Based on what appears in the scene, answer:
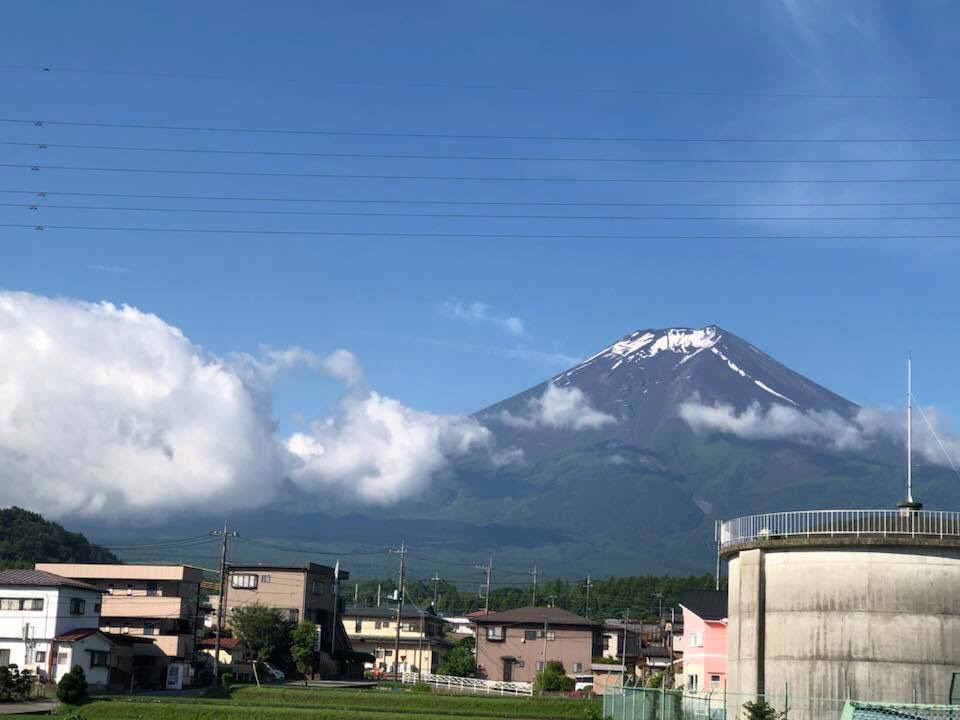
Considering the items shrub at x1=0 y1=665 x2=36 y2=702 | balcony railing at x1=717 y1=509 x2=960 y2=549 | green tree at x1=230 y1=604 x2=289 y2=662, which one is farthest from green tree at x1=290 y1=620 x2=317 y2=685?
balcony railing at x1=717 y1=509 x2=960 y2=549

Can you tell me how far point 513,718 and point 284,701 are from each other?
12.9 metres

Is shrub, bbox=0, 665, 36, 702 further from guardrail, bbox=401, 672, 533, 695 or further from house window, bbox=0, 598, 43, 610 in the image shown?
guardrail, bbox=401, 672, 533, 695

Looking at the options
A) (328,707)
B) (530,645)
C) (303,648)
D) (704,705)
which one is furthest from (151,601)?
(704,705)

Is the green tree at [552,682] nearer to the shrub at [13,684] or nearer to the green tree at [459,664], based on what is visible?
the green tree at [459,664]

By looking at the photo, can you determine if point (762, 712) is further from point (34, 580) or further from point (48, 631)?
point (34, 580)

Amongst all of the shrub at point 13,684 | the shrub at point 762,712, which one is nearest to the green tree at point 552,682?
the shrub at point 13,684

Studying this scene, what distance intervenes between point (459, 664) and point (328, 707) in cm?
3801

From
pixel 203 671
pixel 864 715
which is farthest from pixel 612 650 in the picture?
pixel 864 715

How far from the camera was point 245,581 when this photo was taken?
3728 inches

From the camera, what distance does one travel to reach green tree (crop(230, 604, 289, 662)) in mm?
83562

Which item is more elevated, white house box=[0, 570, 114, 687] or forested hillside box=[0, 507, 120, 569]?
forested hillside box=[0, 507, 120, 569]

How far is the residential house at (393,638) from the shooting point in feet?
338

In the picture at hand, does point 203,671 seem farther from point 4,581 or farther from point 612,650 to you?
point 612,650

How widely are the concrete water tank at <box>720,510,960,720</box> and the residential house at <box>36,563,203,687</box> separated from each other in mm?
46067
